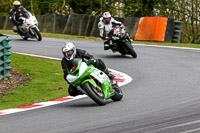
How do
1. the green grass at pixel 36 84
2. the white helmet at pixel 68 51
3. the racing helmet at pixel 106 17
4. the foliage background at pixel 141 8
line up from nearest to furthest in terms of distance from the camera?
the white helmet at pixel 68 51 < the green grass at pixel 36 84 < the racing helmet at pixel 106 17 < the foliage background at pixel 141 8

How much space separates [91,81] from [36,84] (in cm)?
384

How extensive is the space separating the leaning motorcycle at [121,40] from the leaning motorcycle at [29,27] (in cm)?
647

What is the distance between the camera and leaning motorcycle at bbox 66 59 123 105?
8301 mm

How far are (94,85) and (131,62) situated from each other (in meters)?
7.03

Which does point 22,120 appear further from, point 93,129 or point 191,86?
point 191,86

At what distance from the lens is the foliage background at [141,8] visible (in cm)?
3000

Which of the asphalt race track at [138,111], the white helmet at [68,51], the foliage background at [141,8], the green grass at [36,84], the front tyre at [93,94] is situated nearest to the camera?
the asphalt race track at [138,111]

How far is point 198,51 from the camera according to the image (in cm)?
1778

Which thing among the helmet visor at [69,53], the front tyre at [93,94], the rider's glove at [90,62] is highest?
the helmet visor at [69,53]

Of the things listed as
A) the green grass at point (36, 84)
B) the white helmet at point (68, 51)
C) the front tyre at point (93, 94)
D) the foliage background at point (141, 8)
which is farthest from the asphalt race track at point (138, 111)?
the foliage background at point (141, 8)

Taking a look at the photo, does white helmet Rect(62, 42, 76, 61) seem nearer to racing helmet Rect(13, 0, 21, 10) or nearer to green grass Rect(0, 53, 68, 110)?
green grass Rect(0, 53, 68, 110)

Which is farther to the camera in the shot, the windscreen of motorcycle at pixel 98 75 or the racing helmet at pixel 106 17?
the racing helmet at pixel 106 17

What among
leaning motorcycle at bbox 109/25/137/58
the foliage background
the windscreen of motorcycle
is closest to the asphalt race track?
the windscreen of motorcycle

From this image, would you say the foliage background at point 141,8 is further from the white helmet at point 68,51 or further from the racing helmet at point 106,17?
the white helmet at point 68,51
